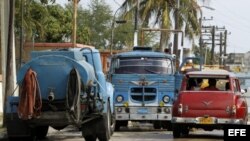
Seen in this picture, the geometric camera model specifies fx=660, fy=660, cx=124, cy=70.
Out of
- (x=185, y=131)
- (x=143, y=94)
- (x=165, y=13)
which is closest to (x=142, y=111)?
(x=143, y=94)

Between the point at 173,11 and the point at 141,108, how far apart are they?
22786 mm

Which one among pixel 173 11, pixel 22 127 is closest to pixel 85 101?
pixel 22 127

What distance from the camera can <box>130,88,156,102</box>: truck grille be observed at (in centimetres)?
2258

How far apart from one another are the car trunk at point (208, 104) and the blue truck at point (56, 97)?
350cm

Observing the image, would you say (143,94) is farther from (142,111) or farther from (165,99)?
(165,99)

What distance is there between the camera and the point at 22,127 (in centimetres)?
1614

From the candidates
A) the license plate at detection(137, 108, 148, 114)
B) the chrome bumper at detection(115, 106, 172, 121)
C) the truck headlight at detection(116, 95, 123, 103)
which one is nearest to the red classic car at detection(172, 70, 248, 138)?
the chrome bumper at detection(115, 106, 172, 121)

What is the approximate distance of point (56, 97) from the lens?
619 inches

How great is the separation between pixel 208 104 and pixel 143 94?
4.00m

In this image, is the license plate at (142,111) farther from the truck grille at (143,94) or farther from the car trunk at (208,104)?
the car trunk at (208,104)

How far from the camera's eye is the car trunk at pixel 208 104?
18938mm

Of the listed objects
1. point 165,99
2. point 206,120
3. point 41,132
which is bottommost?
point 41,132

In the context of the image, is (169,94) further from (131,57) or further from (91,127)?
(91,127)

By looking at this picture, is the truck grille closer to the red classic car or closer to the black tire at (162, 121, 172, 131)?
the black tire at (162, 121, 172, 131)
